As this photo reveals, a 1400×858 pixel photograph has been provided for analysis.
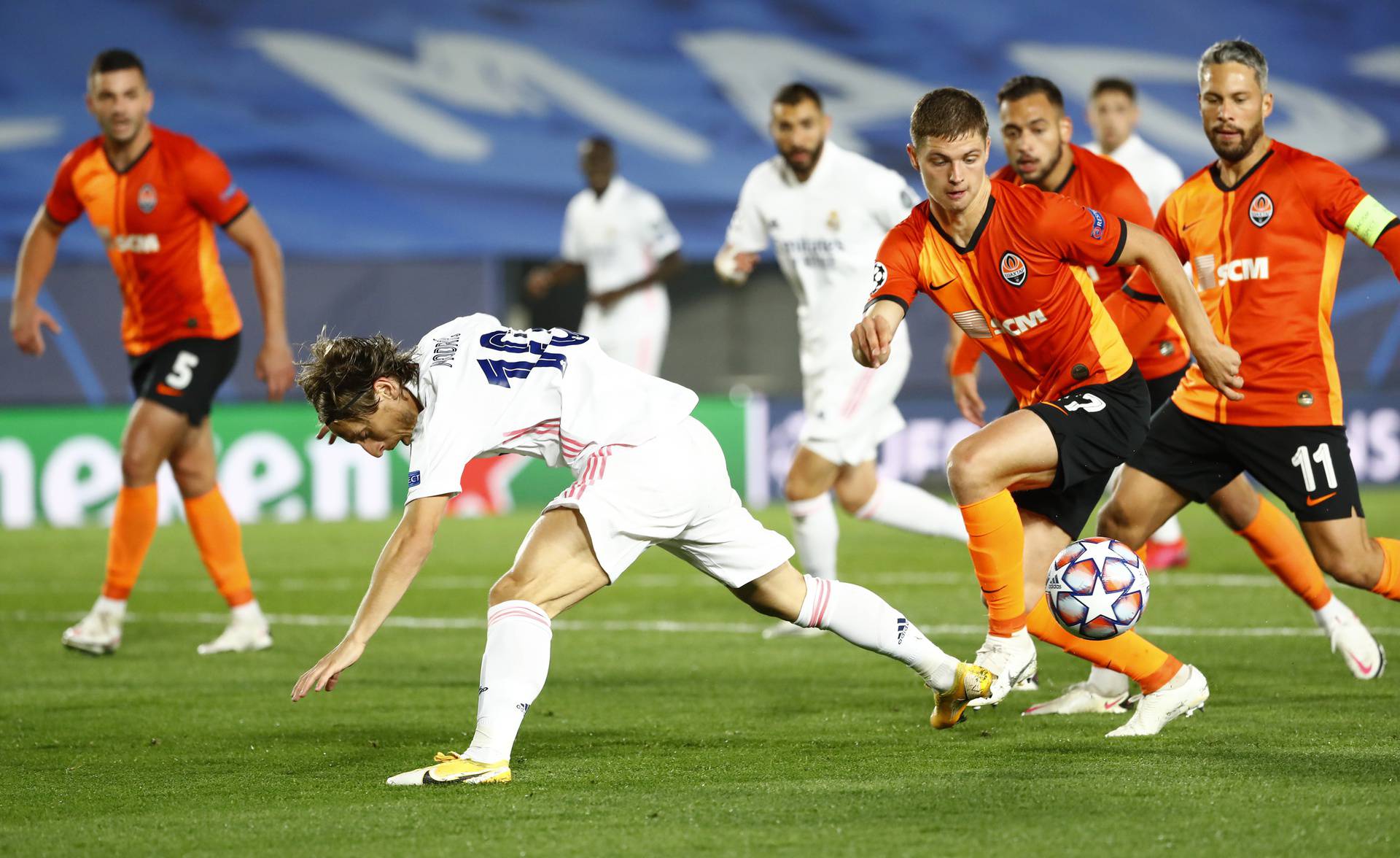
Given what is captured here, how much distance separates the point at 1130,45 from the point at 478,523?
1098cm

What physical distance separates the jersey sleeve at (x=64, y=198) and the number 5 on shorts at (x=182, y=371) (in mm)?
855

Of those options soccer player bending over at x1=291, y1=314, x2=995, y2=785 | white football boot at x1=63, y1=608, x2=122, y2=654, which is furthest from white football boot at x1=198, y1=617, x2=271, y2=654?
soccer player bending over at x1=291, y1=314, x2=995, y2=785

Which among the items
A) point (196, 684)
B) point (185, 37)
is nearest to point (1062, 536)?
point (196, 684)

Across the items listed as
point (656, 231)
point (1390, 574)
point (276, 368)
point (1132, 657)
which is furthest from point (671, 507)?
point (656, 231)

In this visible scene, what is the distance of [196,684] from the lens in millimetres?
6680

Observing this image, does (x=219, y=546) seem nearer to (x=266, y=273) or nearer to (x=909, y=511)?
(x=266, y=273)

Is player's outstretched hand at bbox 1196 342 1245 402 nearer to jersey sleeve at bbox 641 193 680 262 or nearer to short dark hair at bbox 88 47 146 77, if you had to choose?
short dark hair at bbox 88 47 146 77

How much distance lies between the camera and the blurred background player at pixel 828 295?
26.5 ft

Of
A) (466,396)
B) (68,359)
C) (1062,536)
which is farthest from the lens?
(68,359)

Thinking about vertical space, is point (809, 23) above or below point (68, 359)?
above

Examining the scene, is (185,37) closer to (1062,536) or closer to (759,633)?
(759,633)

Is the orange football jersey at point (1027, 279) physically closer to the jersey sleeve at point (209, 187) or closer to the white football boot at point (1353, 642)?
the white football boot at point (1353, 642)

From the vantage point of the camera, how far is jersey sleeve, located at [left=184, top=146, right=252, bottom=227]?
7.64 meters

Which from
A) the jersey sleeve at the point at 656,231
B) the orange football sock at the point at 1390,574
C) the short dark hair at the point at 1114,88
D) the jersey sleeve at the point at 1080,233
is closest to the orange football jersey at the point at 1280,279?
the orange football sock at the point at 1390,574
